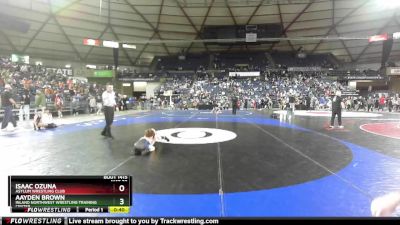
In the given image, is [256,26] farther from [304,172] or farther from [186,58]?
[304,172]

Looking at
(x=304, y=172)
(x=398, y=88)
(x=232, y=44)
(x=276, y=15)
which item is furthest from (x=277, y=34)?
(x=304, y=172)

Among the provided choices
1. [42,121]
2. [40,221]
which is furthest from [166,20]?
[40,221]

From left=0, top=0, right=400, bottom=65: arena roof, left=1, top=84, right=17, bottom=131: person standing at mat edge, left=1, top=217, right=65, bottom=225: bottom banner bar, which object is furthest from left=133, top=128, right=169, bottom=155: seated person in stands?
left=0, top=0, right=400, bottom=65: arena roof

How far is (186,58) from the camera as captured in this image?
36.3 m

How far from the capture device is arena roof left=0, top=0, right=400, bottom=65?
2283 cm

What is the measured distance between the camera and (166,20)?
26188 millimetres

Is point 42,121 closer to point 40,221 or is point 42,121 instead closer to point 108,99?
point 108,99

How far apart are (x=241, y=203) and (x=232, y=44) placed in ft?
99.2

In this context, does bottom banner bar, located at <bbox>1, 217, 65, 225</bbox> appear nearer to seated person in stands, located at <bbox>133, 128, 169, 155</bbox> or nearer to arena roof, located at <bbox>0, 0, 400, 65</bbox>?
seated person in stands, located at <bbox>133, 128, 169, 155</bbox>
